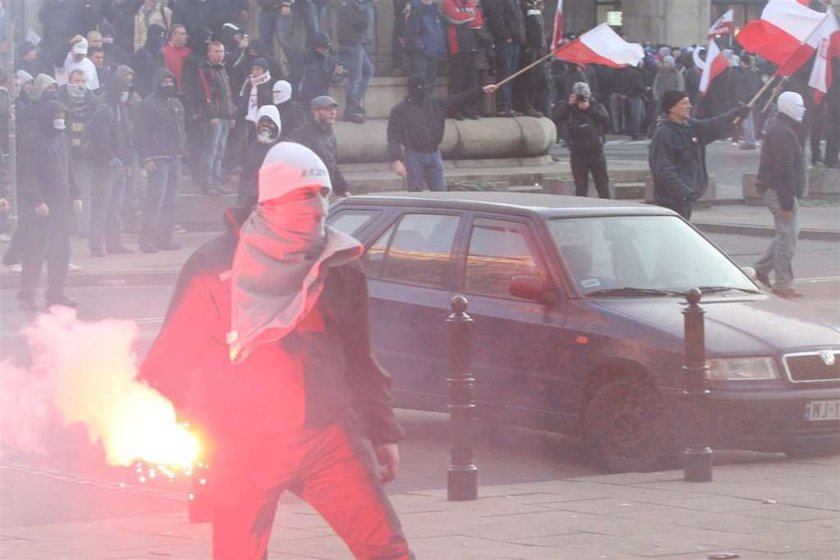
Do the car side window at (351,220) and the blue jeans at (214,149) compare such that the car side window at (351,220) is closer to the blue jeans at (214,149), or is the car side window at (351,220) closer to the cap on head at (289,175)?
the cap on head at (289,175)

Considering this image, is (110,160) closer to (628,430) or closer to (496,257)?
(496,257)

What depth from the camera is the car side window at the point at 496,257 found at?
420 inches

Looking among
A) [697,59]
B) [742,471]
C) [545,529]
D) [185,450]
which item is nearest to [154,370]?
[185,450]

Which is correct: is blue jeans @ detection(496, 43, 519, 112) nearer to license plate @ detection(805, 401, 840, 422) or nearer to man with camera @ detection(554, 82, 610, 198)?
man with camera @ detection(554, 82, 610, 198)

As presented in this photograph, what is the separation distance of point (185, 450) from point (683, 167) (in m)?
9.83

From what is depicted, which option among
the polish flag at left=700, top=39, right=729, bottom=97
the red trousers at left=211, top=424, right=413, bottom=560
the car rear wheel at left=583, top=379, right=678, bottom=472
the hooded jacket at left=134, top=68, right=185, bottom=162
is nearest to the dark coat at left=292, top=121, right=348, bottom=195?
the hooded jacket at left=134, top=68, right=185, bottom=162

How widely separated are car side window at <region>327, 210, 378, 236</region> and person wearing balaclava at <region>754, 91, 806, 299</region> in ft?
22.0

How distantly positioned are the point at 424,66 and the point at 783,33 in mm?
7219

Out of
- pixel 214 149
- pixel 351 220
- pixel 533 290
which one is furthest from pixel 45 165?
pixel 533 290

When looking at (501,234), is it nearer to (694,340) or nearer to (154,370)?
(694,340)

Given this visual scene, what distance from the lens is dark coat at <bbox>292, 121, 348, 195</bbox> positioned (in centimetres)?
1739

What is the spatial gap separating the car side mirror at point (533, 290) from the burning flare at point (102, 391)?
2191mm

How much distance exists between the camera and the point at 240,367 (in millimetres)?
5414

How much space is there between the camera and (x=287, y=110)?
22.1 m
